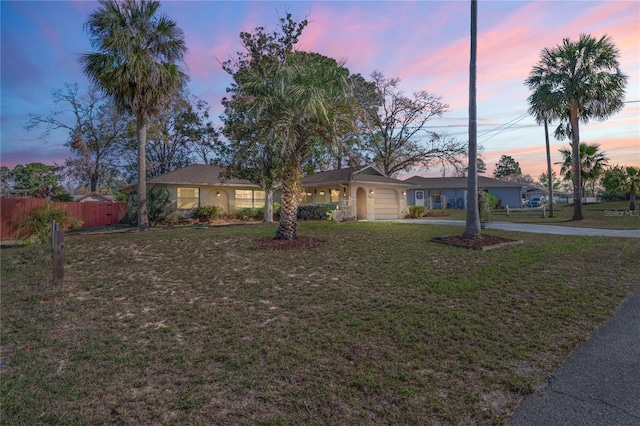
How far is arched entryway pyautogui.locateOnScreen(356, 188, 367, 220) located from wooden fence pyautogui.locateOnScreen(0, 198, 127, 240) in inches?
642

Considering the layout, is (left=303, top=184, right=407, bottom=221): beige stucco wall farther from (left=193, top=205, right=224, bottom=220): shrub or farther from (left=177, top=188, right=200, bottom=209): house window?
(left=177, top=188, right=200, bottom=209): house window

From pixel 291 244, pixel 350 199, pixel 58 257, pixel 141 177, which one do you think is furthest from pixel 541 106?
pixel 58 257

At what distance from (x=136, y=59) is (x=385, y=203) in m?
17.0

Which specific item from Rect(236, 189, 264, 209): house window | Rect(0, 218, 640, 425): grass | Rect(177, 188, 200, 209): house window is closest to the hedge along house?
Rect(236, 189, 264, 209): house window

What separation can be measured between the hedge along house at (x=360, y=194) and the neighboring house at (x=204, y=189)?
4.65 metres

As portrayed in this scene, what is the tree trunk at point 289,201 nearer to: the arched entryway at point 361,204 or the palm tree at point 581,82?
the arched entryway at point 361,204

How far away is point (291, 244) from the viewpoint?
33.2 feet

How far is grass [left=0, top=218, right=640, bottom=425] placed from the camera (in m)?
2.95

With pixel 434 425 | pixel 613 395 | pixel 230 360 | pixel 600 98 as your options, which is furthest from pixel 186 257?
pixel 600 98

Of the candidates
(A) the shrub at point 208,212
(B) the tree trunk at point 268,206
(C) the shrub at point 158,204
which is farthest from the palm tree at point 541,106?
(C) the shrub at point 158,204

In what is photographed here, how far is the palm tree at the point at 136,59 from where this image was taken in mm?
14820

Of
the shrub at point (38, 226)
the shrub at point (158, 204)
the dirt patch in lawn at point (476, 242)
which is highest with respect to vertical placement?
the shrub at point (158, 204)

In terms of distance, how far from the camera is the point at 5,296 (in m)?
6.33

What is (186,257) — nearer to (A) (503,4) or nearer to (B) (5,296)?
(B) (5,296)
